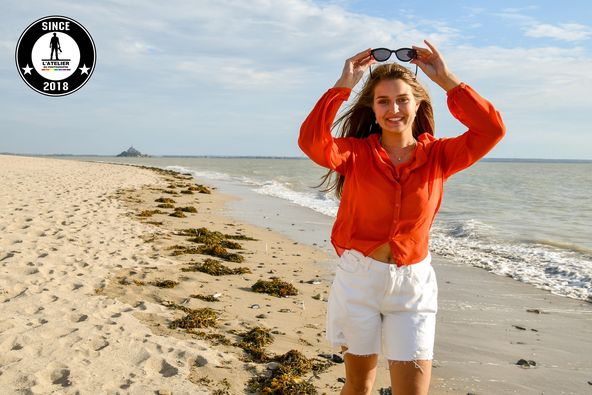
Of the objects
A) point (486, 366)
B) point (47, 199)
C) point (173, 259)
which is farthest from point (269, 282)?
point (47, 199)

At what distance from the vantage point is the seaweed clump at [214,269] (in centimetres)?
789

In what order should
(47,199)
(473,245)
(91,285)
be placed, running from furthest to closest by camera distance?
(47,199)
(473,245)
(91,285)

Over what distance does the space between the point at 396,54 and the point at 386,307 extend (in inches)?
54.1

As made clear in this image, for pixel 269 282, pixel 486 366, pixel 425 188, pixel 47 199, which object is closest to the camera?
pixel 425 188

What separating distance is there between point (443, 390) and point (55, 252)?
6.18m

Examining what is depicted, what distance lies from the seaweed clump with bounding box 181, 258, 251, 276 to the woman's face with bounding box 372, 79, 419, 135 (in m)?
5.52

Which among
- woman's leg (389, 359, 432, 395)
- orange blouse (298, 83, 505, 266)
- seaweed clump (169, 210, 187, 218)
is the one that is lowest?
seaweed clump (169, 210, 187, 218)

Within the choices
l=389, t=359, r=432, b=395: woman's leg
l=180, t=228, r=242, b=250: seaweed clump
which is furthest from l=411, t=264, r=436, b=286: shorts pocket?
l=180, t=228, r=242, b=250: seaweed clump

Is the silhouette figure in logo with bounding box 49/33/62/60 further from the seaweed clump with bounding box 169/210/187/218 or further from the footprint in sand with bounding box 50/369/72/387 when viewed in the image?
the footprint in sand with bounding box 50/369/72/387

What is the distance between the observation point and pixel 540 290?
8094mm

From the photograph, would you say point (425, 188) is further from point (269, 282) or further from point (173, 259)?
point (173, 259)

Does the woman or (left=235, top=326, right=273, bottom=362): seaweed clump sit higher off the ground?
the woman

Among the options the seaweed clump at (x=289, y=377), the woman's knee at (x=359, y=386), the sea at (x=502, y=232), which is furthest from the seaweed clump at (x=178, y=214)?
the woman's knee at (x=359, y=386)

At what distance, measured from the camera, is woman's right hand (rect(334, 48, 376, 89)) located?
2.74m
